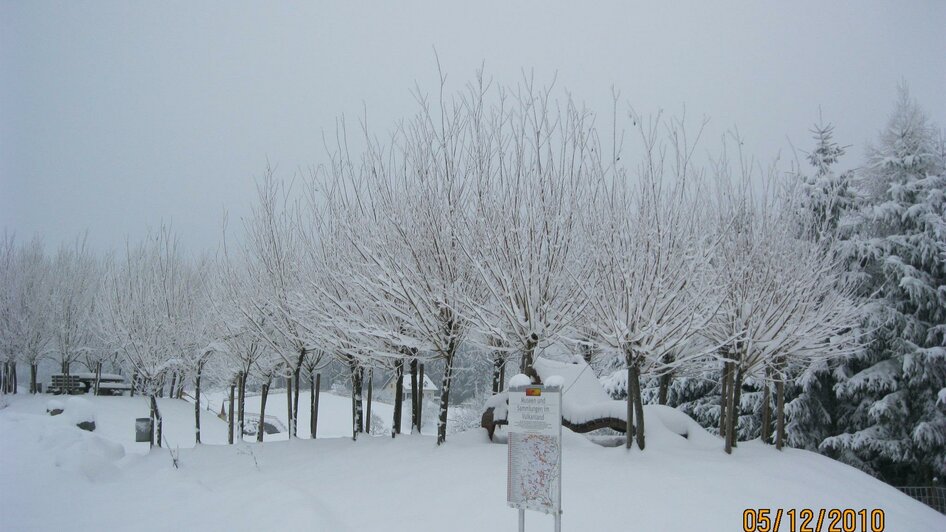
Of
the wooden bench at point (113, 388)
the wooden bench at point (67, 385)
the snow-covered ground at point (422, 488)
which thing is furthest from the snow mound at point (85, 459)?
the wooden bench at point (67, 385)

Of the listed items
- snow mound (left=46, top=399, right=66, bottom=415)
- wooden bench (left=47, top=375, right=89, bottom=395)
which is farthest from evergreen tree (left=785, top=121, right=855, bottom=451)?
wooden bench (left=47, top=375, right=89, bottom=395)

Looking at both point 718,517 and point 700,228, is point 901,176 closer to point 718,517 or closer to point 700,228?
point 700,228

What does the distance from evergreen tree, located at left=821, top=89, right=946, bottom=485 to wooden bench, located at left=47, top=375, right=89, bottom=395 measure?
3465 centimetres

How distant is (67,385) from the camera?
100ft

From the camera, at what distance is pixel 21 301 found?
98.4ft

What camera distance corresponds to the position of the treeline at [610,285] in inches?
351

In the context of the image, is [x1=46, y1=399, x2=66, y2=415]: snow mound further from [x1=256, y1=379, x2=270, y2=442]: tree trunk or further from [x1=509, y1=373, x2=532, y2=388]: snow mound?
[x1=509, y1=373, x2=532, y2=388]: snow mound

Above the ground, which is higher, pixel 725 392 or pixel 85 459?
pixel 725 392

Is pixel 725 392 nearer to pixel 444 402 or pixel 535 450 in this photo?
pixel 444 402

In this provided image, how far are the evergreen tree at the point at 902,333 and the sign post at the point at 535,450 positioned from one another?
12.4m
